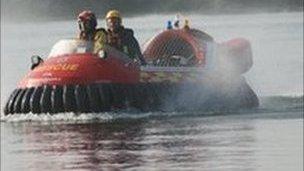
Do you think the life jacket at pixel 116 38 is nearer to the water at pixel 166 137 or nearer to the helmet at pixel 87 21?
the helmet at pixel 87 21

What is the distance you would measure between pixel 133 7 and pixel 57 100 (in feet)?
38.9

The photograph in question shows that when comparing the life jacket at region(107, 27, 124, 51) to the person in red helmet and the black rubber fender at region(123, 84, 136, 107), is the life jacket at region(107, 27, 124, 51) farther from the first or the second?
the black rubber fender at region(123, 84, 136, 107)

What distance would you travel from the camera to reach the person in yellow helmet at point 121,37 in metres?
15.7

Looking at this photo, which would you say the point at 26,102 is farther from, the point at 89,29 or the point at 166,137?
the point at 166,137

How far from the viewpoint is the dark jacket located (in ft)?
51.4

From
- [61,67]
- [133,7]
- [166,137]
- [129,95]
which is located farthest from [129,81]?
[133,7]

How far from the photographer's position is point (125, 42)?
15734 mm

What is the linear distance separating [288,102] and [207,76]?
3.21 ft

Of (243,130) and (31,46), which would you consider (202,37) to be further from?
(31,46)

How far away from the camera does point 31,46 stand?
28953 mm

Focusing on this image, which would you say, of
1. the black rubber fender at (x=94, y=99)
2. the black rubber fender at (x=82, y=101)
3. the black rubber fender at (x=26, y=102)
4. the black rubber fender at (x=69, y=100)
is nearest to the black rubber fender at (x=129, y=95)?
the black rubber fender at (x=94, y=99)

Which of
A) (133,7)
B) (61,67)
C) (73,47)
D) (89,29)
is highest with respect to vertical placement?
(133,7)

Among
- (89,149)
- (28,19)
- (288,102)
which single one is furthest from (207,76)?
(28,19)

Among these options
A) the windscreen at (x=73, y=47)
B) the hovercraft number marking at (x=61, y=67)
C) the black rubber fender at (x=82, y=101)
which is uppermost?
the windscreen at (x=73, y=47)
